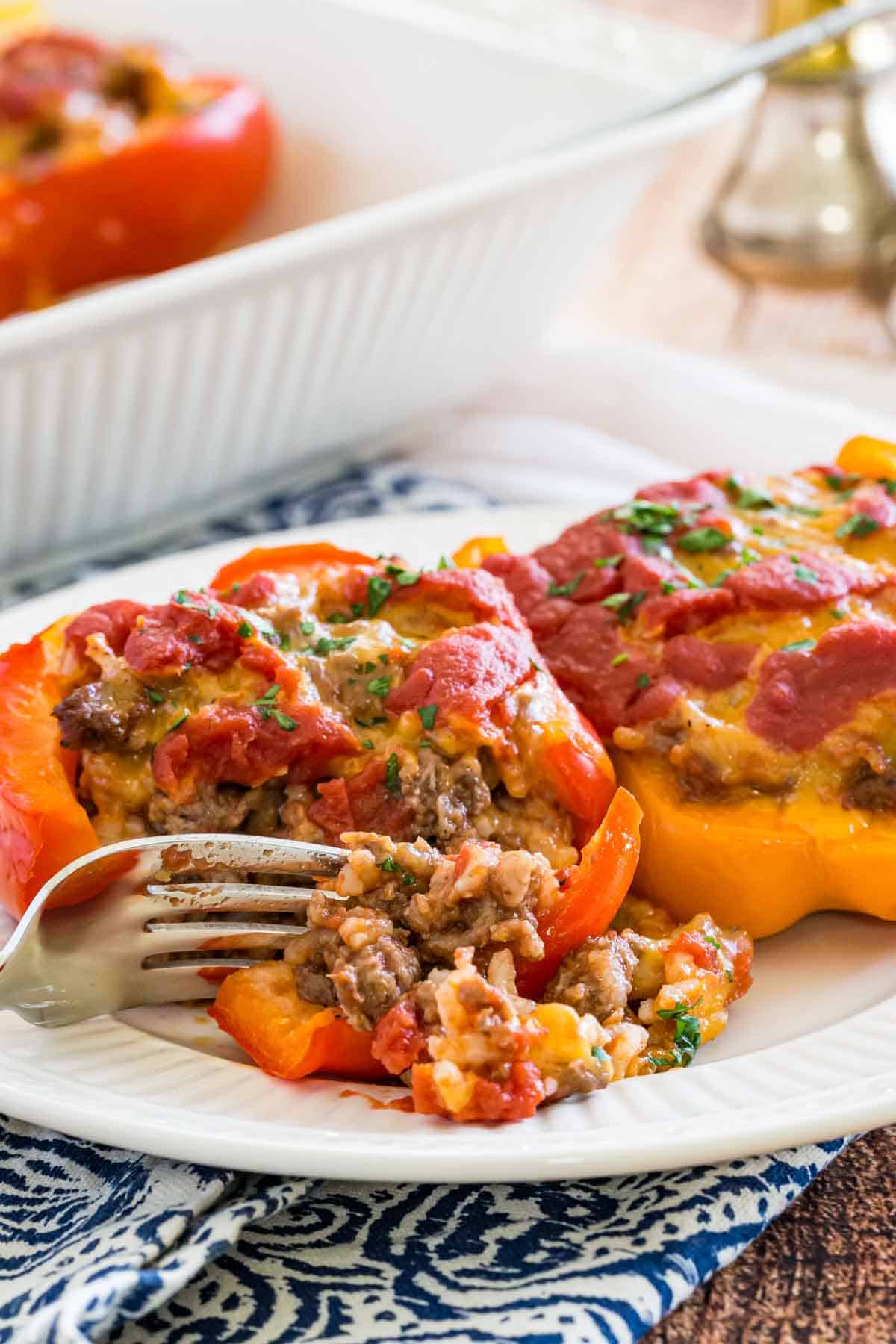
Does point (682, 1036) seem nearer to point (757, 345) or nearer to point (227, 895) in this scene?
point (227, 895)

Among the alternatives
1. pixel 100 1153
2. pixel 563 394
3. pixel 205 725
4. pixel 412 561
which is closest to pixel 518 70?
pixel 563 394

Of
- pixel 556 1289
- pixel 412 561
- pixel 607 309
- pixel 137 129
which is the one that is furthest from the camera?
pixel 607 309

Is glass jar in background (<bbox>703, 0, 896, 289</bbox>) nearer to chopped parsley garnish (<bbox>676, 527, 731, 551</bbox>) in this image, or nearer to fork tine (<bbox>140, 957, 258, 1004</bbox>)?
chopped parsley garnish (<bbox>676, 527, 731, 551</bbox>)

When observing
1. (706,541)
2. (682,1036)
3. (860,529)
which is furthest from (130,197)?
(682,1036)

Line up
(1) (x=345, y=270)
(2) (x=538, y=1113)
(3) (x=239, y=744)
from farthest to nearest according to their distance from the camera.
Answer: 1. (1) (x=345, y=270)
2. (3) (x=239, y=744)
3. (2) (x=538, y=1113)

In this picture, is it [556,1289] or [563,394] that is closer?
[556,1289]

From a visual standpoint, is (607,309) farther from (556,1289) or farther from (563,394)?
(556,1289)
